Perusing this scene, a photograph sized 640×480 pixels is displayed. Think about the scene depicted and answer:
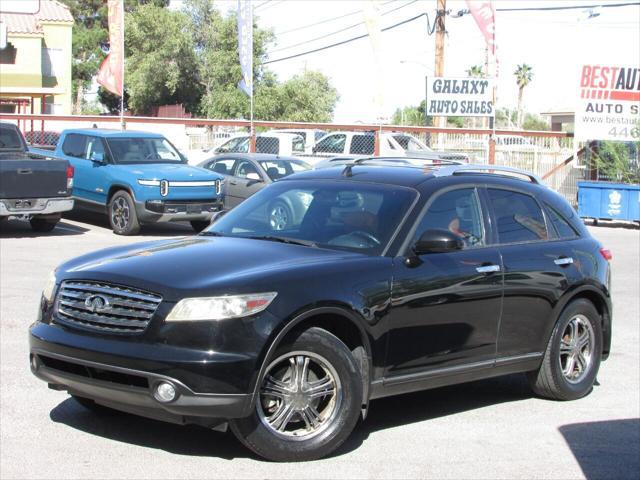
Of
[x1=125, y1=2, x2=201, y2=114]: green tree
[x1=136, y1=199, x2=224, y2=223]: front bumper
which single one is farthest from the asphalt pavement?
[x1=125, y1=2, x2=201, y2=114]: green tree

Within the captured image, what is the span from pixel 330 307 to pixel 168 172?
43.7 ft

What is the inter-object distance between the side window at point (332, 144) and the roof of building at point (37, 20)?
24553 millimetres

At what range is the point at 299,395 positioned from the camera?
5637 millimetres

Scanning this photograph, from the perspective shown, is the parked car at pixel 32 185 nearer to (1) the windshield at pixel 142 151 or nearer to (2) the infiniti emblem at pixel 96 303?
(1) the windshield at pixel 142 151

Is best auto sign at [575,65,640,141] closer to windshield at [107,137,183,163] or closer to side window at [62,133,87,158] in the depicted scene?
windshield at [107,137,183,163]

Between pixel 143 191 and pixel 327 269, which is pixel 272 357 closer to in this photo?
pixel 327 269

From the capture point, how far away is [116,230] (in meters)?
18.8

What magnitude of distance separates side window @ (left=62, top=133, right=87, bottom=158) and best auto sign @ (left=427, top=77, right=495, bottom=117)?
13860 mm

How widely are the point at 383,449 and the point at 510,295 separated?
4.93ft

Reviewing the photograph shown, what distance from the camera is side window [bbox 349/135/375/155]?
28.6m

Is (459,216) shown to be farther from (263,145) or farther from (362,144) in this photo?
(263,145)

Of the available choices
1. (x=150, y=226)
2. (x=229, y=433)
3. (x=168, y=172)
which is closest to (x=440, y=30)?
(x=150, y=226)

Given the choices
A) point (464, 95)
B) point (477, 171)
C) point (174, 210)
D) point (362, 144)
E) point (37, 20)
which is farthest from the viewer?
point (37, 20)

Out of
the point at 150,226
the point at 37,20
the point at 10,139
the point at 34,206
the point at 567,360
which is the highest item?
the point at 37,20
